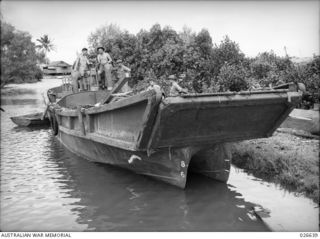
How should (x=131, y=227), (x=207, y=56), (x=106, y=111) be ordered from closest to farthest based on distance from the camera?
(x=131, y=227) → (x=106, y=111) → (x=207, y=56)

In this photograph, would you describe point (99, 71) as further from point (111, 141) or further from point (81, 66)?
point (111, 141)

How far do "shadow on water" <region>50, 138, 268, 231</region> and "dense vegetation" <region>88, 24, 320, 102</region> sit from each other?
573 cm

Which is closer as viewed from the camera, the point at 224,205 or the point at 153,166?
the point at 224,205

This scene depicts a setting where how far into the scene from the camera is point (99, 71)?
11289 mm

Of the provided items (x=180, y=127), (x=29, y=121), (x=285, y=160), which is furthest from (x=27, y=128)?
(x=285, y=160)

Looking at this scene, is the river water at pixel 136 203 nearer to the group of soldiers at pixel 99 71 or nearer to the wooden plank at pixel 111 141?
the wooden plank at pixel 111 141

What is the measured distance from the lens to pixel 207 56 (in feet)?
52.5

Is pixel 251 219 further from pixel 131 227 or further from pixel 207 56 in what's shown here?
pixel 207 56

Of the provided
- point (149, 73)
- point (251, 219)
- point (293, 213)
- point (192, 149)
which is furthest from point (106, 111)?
point (149, 73)

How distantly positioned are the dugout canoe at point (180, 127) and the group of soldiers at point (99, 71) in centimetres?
341

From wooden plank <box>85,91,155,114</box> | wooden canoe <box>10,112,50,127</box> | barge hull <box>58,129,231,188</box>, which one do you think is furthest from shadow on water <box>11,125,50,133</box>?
wooden plank <box>85,91,155,114</box>

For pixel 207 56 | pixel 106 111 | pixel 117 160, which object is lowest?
pixel 117 160

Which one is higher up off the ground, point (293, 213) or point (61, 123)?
point (61, 123)

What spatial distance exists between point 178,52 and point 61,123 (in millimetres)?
7500
